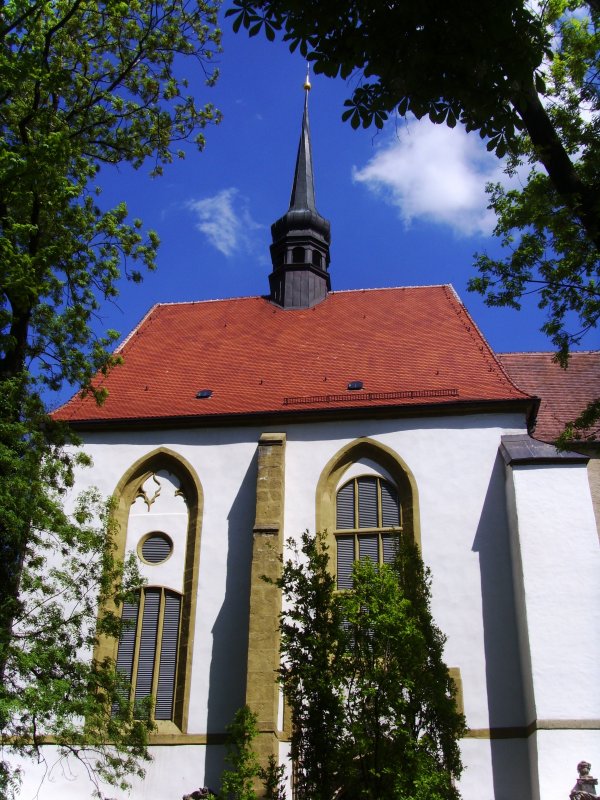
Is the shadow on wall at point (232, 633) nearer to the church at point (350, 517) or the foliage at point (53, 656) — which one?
the church at point (350, 517)

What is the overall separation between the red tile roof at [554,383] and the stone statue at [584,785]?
240 inches

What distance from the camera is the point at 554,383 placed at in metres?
18.3

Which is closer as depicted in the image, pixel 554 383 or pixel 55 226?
pixel 55 226

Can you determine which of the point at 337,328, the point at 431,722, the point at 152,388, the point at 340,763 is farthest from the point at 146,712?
the point at 337,328

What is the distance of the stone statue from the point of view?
35.1ft

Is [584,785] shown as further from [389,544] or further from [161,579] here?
[161,579]

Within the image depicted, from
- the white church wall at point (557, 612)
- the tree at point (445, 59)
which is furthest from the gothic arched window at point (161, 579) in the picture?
the tree at point (445, 59)

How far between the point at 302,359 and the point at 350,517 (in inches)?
155

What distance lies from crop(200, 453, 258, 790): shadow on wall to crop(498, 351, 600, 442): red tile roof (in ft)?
17.2

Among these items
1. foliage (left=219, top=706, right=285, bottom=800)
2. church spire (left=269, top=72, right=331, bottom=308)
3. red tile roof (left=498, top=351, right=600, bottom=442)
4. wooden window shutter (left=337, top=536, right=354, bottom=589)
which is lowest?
foliage (left=219, top=706, right=285, bottom=800)

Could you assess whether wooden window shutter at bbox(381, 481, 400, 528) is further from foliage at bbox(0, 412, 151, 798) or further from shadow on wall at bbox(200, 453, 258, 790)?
foliage at bbox(0, 412, 151, 798)

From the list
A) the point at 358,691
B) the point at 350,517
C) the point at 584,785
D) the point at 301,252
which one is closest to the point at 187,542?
the point at 350,517

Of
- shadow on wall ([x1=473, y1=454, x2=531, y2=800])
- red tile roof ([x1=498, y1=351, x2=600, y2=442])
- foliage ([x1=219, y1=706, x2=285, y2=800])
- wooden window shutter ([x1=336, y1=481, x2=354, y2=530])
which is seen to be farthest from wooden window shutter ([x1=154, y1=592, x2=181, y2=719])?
red tile roof ([x1=498, y1=351, x2=600, y2=442])

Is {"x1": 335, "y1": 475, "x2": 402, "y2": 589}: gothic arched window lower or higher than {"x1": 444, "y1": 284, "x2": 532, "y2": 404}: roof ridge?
lower
